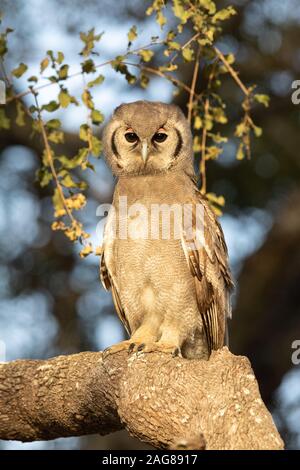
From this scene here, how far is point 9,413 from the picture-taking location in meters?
5.43

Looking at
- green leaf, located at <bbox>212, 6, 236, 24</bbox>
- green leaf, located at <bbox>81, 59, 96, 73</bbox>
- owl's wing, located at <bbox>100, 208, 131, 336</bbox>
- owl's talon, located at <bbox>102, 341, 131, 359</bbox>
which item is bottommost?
owl's talon, located at <bbox>102, 341, 131, 359</bbox>

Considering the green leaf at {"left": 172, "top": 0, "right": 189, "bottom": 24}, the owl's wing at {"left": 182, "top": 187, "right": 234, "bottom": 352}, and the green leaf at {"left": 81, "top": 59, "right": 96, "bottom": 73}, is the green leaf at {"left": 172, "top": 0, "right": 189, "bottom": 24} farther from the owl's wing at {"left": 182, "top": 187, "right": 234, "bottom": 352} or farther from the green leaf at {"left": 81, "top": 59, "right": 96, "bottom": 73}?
the owl's wing at {"left": 182, "top": 187, "right": 234, "bottom": 352}

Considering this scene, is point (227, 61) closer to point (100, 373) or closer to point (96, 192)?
point (100, 373)

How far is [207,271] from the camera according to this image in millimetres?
6008

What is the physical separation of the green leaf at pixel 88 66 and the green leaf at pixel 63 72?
10 centimetres

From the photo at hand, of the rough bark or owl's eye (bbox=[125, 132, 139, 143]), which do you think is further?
owl's eye (bbox=[125, 132, 139, 143])

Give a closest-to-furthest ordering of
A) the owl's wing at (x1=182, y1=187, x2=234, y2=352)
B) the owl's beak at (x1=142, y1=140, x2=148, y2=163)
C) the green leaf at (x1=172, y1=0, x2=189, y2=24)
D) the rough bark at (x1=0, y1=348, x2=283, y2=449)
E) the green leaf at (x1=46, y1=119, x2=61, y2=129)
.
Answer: the rough bark at (x1=0, y1=348, x2=283, y2=449) < the green leaf at (x1=172, y1=0, x2=189, y2=24) < the green leaf at (x1=46, y1=119, x2=61, y2=129) < the owl's wing at (x1=182, y1=187, x2=234, y2=352) < the owl's beak at (x1=142, y1=140, x2=148, y2=163)

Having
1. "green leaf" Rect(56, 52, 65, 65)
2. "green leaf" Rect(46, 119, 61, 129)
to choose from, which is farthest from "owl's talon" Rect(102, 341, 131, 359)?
"green leaf" Rect(56, 52, 65, 65)

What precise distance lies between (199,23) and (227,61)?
333 mm

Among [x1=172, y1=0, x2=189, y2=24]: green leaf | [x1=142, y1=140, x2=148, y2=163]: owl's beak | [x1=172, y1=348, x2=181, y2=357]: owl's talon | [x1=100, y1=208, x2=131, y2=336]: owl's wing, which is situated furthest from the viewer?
[x1=100, y1=208, x2=131, y2=336]: owl's wing

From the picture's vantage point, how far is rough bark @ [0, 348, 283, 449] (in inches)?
157

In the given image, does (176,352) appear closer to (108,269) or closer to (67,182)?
(108,269)

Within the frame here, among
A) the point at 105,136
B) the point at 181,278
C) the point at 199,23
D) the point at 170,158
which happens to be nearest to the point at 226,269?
the point at 181,278

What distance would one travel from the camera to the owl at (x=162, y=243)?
595cm
